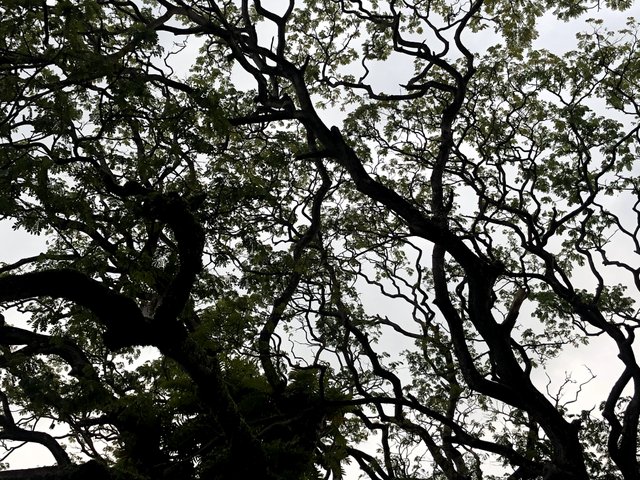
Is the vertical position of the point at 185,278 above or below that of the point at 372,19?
below

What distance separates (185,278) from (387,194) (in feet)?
15.7

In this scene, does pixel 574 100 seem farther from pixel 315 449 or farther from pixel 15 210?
pixel 15 210

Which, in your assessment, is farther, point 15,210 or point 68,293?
point 15,210

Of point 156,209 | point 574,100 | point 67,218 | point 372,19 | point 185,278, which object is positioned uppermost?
point 372,19

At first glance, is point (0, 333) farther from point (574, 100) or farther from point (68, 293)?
point (574, 100)

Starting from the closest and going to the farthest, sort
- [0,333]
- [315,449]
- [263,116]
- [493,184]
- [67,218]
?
[0,333] < [67,218] < [315,449] < [263,116] < [493,184]

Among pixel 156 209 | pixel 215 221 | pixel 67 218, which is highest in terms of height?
pixel 215 221

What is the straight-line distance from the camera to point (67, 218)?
7.51 metres

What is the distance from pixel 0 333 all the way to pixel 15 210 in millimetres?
1352

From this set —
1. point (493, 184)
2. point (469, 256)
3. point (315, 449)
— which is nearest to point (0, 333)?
point (315, 449)

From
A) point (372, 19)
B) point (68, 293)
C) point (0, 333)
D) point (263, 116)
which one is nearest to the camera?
point (68, 293)

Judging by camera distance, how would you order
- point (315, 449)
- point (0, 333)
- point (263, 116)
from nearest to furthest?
point (0, 333), point (315, 449), point (263, 116)

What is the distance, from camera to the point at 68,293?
493cm

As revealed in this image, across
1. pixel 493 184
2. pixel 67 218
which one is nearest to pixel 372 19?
pixel 493 184
